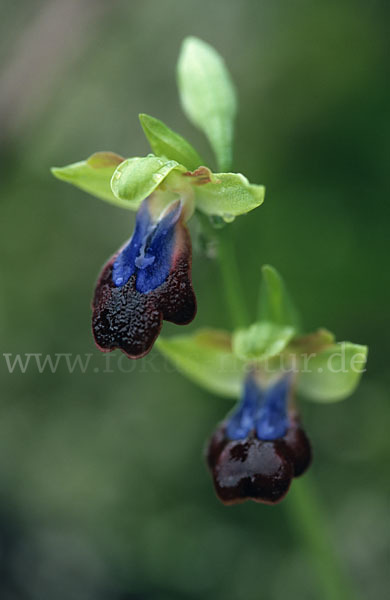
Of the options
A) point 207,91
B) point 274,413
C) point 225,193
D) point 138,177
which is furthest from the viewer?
point 207,91

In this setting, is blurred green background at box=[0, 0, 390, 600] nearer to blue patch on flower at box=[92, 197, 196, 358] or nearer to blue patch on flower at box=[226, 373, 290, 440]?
blue patch on flower at box=[226, 373, 290, 440]

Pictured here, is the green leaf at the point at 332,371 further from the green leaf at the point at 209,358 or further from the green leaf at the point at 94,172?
the green leaf at the point at 94,172

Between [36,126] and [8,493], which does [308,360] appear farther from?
[36,126]

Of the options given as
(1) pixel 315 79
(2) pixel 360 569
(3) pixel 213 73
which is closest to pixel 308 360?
(3) pixel 213 73

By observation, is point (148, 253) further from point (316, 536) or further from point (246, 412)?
point (316, 536)

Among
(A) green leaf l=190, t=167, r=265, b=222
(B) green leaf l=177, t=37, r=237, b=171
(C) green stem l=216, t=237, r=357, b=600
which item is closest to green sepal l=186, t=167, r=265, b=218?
(A) green leaf l=190, t=167, r=265, b=222

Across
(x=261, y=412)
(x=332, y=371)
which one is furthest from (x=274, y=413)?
(x=332, y=371)
